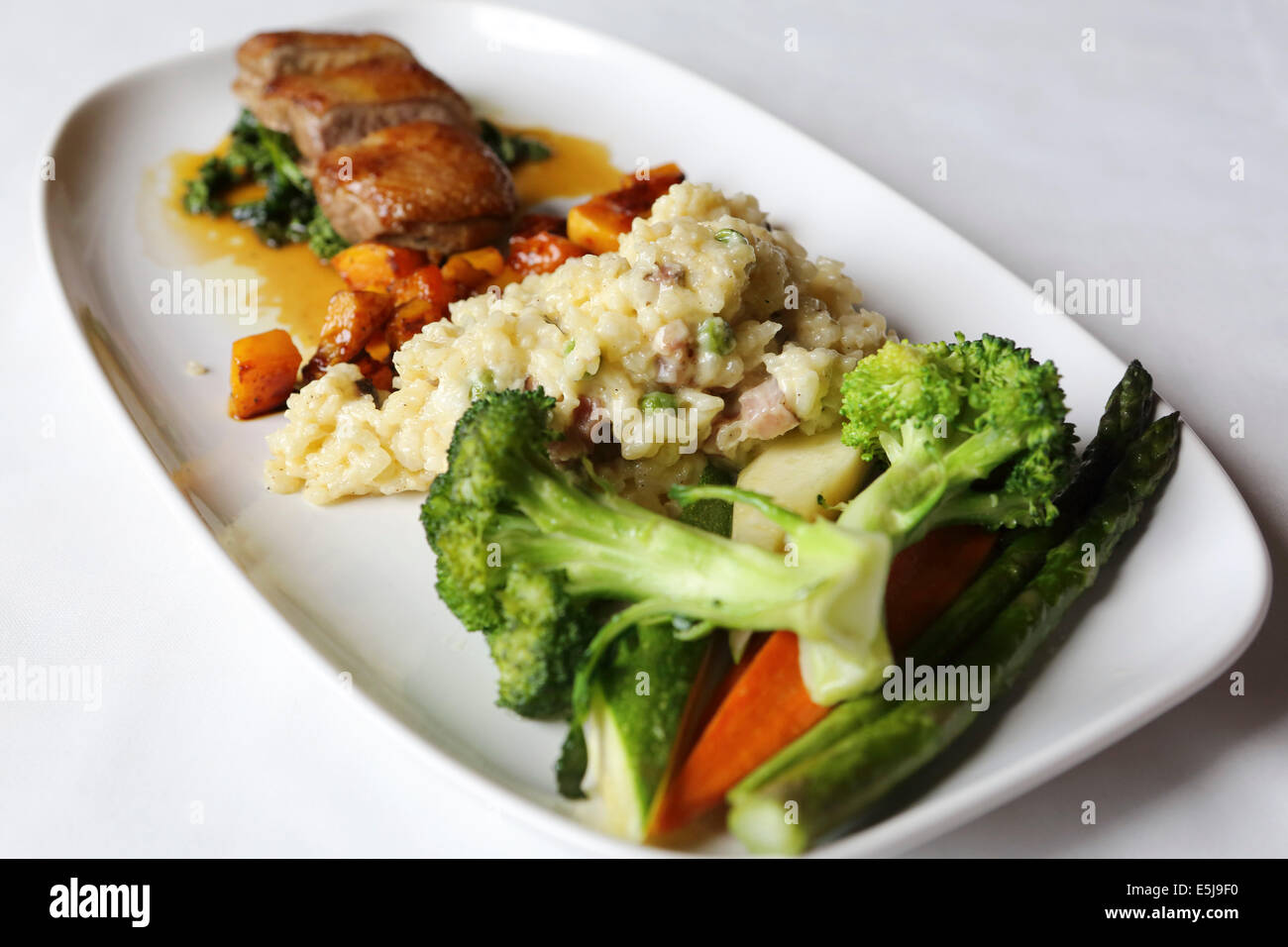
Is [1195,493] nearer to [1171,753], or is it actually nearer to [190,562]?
[1171,753]

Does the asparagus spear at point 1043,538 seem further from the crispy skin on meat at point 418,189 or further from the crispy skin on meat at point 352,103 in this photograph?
the crispy skin on meat at point 352,103

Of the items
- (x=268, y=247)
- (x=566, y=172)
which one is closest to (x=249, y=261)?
(x=268, y=247)

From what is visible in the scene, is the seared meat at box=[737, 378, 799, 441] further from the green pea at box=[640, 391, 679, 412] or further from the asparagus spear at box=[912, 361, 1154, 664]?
the asparagus spear at box=[912, 361, 1154, 664]

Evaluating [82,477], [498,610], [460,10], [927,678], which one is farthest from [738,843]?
[460,10]

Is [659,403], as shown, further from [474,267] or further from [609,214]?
[474,267]

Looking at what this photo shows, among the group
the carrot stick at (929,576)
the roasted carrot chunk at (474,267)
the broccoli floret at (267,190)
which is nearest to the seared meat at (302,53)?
the broccoli floret at (267,190)

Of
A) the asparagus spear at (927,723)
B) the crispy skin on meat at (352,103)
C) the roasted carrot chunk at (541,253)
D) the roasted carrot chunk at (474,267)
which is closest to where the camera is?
the asparagus spear at (927,723)
